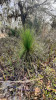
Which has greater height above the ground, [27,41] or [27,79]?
[27,41]

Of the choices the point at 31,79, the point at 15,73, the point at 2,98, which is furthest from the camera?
the point at 15,73

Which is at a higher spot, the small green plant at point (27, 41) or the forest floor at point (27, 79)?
the small green plant at point (27, 41)

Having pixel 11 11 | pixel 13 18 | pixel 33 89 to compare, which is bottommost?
pixel 33 89

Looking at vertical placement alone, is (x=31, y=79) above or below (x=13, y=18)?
below

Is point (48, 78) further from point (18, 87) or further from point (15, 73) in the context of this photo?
point (15, 73)

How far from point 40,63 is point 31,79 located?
1.64ft

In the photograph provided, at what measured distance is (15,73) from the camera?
1472 mm

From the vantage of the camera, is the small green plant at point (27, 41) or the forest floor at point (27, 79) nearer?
the forest floor at point (27, 79)

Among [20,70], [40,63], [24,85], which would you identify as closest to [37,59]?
[40,63]

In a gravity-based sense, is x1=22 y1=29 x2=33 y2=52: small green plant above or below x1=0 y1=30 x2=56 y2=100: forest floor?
above

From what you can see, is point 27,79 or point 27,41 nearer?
point 27,79

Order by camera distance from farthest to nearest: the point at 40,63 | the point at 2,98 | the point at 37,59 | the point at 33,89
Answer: the point at 37,59 < the point at 40,63 < the point at 33,89 < the point at 2,98

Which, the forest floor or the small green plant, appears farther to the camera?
the small green plant

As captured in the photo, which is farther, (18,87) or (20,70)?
(20,70)
